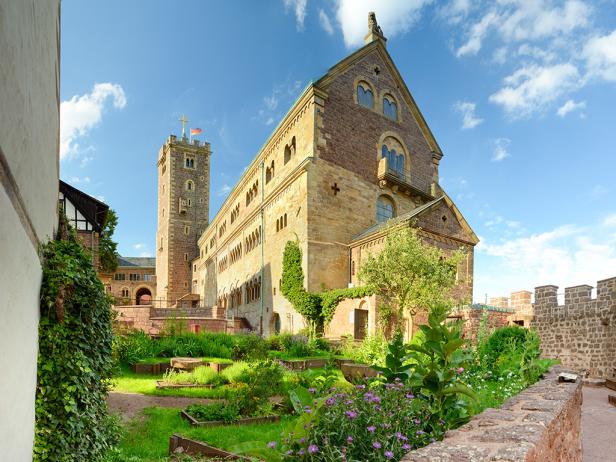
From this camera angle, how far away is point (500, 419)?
3756 mm

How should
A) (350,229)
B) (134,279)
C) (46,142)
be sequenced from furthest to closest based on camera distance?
(134,279)
(350,229)
(46,142)

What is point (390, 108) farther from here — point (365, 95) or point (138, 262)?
point (138, 262)

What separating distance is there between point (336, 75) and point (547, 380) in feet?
75.0

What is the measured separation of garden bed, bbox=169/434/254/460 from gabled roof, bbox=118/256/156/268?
230ft

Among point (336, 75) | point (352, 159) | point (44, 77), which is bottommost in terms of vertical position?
point (44, 77)

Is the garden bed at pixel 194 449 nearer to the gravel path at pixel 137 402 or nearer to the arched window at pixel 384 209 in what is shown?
the gravel path at pixel 137 402

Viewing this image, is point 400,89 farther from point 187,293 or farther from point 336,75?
point 187,293

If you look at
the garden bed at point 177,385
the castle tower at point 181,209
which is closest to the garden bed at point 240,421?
the garden bed at point 177,385

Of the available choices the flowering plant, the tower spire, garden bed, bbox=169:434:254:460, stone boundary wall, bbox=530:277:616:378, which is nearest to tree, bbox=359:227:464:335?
stone boundary wall, bbox=530:277:616:378

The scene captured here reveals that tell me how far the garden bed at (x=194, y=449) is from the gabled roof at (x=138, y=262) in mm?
69980

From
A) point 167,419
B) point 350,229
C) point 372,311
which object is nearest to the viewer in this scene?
point 167,419

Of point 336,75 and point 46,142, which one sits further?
point 336,75

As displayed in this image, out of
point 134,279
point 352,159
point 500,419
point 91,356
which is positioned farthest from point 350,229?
point 134,279

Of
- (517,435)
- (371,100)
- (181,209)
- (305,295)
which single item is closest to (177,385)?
(517,435)
